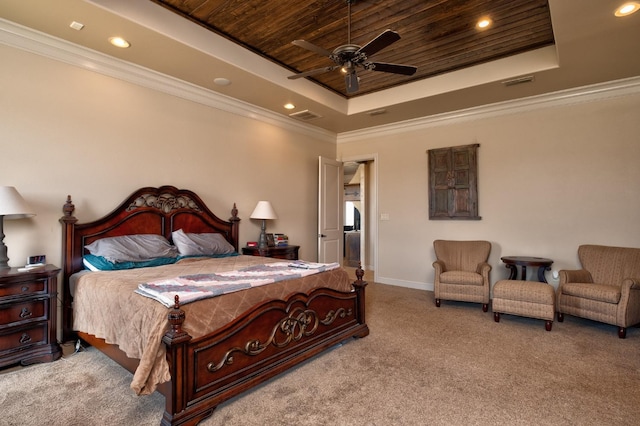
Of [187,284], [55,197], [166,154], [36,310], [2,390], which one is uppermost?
[166,154]

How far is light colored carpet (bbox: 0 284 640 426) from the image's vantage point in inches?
80.4

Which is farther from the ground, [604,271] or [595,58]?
[595,58]

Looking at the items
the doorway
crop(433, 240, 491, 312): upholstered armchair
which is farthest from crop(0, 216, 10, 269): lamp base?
the doorway

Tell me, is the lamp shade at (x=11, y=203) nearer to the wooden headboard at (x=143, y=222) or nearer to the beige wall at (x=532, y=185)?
the wooden headboard at (x=143, y=222)

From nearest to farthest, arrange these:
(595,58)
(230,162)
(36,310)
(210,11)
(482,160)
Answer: (36,310)
(210,11)
(595,58)
(230,162)
(482,160)

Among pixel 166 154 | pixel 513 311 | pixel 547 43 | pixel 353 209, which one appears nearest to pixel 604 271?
pixel 513 311

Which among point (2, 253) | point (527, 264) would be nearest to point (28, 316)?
point (2, 253)

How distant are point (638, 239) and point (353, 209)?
7900 millimetres

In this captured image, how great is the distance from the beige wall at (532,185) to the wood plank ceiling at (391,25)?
133 centimetres

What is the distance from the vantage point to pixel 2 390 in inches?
90.8

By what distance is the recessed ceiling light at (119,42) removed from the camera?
10.2ft

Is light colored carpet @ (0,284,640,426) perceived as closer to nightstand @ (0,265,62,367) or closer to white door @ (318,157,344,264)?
nightstand @ (0,265,62,367)

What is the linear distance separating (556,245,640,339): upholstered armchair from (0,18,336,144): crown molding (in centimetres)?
457

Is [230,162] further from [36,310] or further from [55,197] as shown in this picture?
[36,310]
